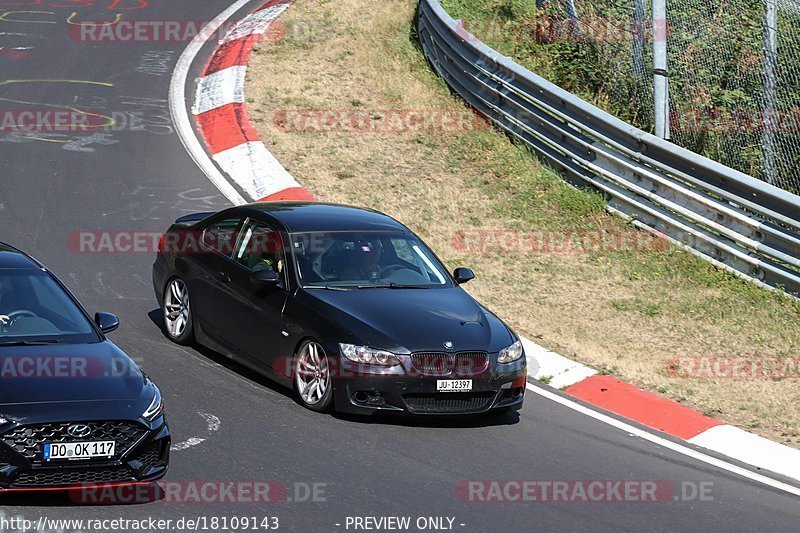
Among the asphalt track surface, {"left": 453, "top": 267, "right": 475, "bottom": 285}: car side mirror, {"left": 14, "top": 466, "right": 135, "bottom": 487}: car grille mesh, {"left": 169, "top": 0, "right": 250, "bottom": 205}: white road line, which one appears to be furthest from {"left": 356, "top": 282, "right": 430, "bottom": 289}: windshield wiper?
{"left": 169, "top": 0, "right": 250, "bottom": 205}: white road line

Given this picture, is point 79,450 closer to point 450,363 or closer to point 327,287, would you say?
point 450,363

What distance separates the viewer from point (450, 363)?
9453 mm

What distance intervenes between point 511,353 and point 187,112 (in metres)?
9.82

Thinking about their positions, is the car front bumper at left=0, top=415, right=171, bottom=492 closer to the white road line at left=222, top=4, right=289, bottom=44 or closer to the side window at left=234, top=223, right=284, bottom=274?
the side window at left=234, top=223, right=284, bottom=274

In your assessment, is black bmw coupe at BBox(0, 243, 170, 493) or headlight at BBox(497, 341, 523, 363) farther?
headlight at BBox(497, 341, 523, 363)

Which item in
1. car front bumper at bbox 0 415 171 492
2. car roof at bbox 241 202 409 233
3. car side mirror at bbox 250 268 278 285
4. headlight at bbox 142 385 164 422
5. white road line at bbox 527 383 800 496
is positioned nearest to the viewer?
car front bumper at bbox 0 415 171 492

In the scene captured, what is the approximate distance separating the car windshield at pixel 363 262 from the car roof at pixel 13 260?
2309mm

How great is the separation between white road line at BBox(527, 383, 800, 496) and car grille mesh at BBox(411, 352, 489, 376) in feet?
4.46

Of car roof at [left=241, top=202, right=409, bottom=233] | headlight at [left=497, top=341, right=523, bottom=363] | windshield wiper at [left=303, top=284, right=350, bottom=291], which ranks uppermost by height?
car roof at [left=241, top=202, right=409, bottom=233]

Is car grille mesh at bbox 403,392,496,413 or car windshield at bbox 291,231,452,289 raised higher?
car windshield at bbox 291,231,452,289

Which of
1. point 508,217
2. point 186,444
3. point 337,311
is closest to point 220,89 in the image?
point 508,217

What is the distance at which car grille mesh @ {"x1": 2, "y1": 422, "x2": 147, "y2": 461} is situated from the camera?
696 cm

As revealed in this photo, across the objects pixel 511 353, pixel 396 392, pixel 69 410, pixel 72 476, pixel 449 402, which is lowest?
pixel 449 402

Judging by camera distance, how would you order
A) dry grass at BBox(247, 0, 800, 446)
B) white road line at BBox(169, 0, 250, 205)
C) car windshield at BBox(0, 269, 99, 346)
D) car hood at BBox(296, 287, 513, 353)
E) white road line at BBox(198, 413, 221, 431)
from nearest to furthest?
car windshield at BBox(0, 269, 99, 346), white road line at BBox(198, 413, 221, 431), car hood at BBox(296, 287, 513, 353), dry grass at BBox(247, 0, 800, 446), white road line at BBox(169, 0, 250, 205)
